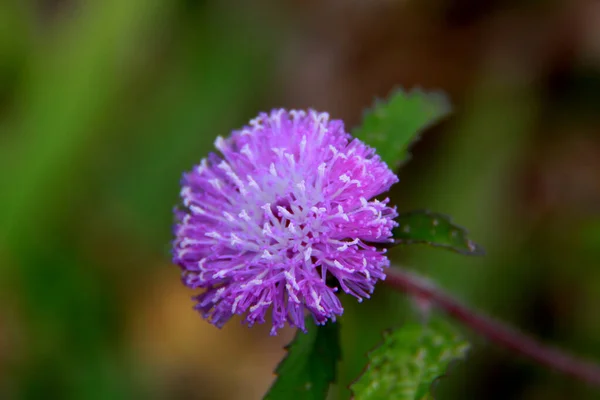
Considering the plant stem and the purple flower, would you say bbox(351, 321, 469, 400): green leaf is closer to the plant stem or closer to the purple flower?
the plant stem

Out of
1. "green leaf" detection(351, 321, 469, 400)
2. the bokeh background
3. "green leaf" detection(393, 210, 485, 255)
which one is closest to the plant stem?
"green leaf" detection(351, 321, 469, 400)

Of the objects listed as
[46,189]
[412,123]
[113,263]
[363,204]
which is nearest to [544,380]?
[412,123]

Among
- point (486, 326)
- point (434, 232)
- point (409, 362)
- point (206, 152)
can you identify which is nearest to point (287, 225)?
point (434, 232)

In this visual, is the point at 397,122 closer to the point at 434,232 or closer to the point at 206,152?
the point at 434,232

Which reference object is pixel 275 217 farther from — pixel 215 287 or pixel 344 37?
pixel 344 37

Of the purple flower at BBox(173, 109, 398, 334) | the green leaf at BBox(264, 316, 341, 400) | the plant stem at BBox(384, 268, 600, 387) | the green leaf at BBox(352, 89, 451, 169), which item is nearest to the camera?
the purple flower at BBox(173, 109, 398, 334)

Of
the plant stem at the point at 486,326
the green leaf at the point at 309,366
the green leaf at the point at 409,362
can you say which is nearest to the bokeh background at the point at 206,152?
the plant stem at the point at 486,326

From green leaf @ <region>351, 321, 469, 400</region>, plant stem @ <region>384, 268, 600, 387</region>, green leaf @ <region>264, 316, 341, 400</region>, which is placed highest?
plant stem @ <region>384, 268, 600, 387</region>
